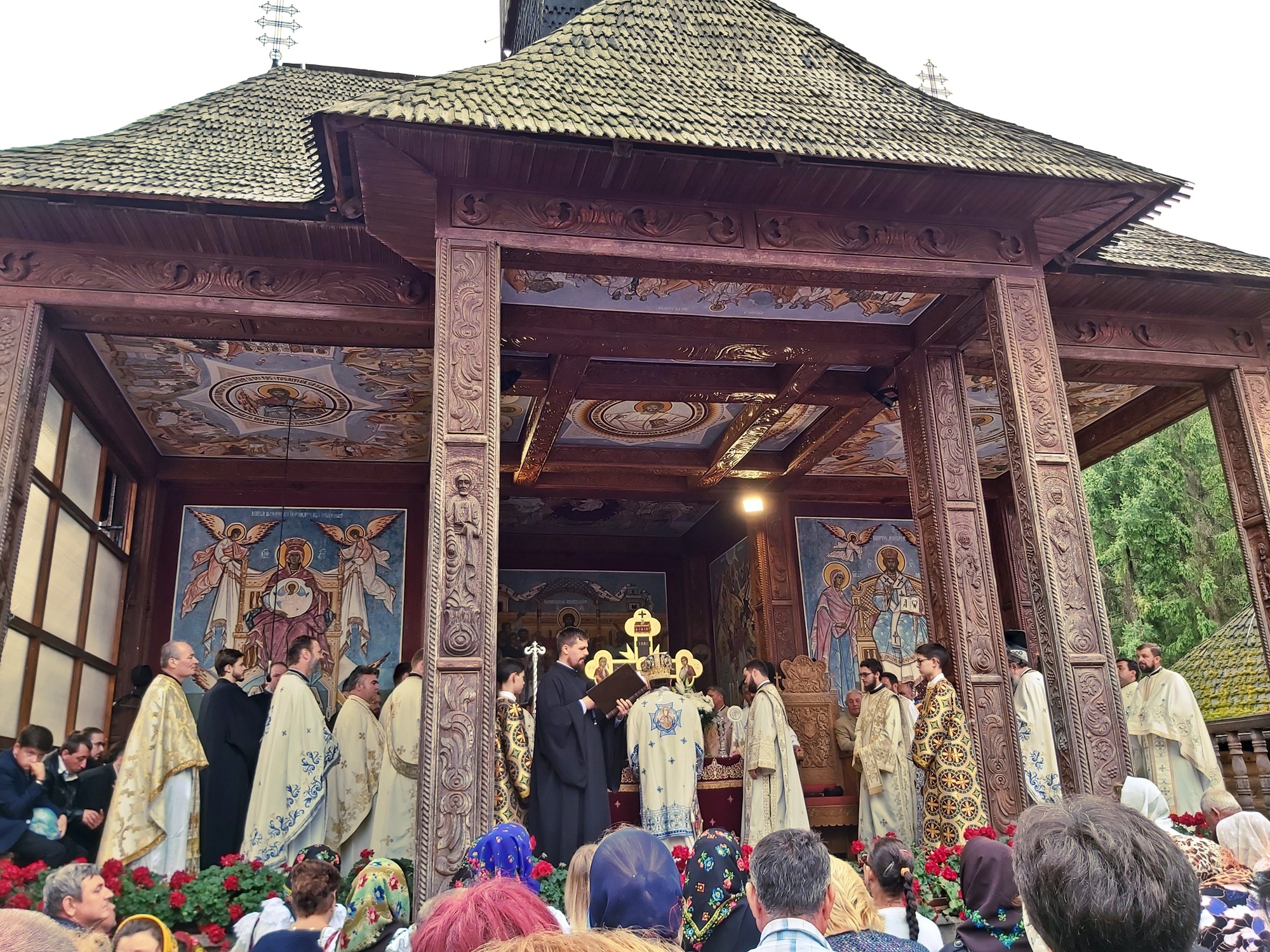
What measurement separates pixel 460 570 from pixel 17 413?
3756 mm

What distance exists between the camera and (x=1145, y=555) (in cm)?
2056

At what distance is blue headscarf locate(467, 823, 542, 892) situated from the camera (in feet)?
10.2

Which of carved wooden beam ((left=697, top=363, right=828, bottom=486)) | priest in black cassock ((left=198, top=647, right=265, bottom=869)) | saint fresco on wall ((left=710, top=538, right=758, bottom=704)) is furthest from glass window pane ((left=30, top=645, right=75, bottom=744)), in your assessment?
saint fresco on wall ((left=710, top=538, right=758, bottom=704))

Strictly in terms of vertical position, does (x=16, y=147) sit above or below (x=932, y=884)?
above

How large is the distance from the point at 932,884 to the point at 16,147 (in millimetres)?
8694

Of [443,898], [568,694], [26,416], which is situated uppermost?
[26,416]

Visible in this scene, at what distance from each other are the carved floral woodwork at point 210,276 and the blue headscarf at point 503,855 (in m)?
5.72

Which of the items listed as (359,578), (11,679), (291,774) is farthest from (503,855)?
(359,578)

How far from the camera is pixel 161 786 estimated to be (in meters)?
6.27

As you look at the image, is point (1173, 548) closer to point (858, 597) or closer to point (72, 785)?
point (858, 597)

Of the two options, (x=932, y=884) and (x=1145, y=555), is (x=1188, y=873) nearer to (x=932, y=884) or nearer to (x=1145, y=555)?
(x=932, y=884)

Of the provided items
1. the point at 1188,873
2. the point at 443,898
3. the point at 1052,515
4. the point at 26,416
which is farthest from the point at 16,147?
the point at 1188,873

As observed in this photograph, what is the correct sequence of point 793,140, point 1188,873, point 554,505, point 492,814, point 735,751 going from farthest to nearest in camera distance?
point 554,505 < point 735,751 < point 793,140 < point 492,814 < point 1188,873

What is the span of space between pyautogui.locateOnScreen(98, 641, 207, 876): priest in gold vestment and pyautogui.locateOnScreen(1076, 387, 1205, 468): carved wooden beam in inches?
396
